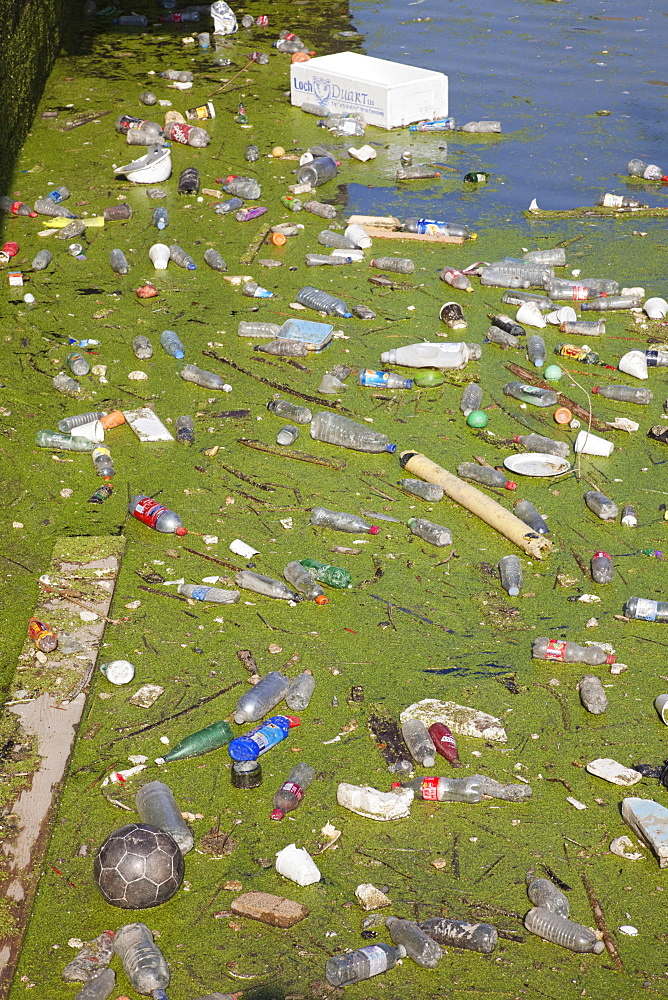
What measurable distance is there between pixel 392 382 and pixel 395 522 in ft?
4.14

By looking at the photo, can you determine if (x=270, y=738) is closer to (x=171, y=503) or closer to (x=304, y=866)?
(x=304, y=866)

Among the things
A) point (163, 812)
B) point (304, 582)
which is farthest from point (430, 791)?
point (304, 582)

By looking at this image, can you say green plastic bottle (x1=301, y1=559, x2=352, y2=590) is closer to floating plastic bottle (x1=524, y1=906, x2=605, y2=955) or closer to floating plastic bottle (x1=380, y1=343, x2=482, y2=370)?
floating plastic bottle (x1=524, y1=906, x2=605, y2=955)

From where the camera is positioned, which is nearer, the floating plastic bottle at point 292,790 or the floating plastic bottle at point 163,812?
the floating plastic bottle at point 163,812

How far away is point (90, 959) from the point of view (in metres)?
2.64

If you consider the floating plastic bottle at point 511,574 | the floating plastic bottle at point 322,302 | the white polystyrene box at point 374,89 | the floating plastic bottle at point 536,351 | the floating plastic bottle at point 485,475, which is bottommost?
the floating plastic bottle at point 511,574

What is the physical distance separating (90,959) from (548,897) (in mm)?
1288

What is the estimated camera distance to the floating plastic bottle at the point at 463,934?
2691mm

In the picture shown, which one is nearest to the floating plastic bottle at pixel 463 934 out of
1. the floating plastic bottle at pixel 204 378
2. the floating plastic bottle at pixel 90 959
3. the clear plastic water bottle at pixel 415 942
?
the clear plastic water bottle at pixel 415 942

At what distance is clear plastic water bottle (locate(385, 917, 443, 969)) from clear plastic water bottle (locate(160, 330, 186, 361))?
148 inches

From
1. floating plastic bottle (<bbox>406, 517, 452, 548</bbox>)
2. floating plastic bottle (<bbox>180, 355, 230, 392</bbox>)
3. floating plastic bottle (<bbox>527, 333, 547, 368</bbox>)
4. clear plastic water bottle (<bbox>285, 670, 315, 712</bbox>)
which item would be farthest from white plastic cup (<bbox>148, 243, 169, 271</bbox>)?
clear plastic water bottle (<bbox>285, 670, 315, 712</bbox>)

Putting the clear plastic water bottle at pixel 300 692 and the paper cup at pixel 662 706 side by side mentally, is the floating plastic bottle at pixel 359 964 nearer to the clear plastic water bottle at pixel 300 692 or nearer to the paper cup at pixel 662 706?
the clear plastic water bottle at pixel 300 692

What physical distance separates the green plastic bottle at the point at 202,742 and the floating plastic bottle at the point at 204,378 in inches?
98.7

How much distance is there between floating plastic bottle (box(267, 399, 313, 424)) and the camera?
16.9ft
